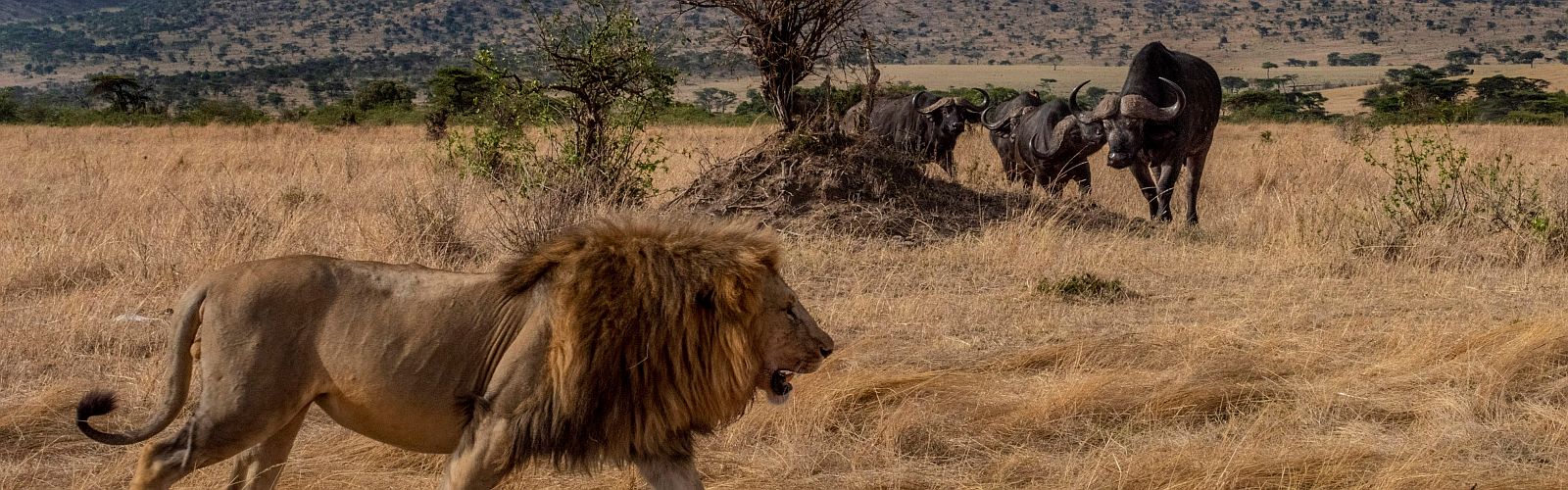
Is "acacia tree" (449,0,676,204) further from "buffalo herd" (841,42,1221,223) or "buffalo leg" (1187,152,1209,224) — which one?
"buffalo leg" (1187,152,1209,224)

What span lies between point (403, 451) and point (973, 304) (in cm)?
365

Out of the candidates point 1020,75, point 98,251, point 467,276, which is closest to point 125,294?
point 98,251

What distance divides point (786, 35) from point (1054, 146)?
405 centimetres

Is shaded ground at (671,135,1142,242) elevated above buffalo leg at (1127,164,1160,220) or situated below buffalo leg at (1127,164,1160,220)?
above

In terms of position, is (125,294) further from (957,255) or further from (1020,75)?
(1020,75)

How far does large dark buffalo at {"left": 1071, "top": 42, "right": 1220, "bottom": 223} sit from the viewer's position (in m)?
12.1

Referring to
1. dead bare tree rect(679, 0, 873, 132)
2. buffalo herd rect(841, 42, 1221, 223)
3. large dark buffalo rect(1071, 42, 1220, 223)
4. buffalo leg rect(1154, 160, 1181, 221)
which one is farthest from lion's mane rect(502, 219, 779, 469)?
buffalo leg rect(1154, 160, 1181, 221)

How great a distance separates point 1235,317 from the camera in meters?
7.43

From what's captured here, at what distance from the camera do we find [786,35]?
1041cm

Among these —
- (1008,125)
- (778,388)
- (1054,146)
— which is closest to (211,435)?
(778,388)

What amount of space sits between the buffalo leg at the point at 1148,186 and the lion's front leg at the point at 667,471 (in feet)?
30.7

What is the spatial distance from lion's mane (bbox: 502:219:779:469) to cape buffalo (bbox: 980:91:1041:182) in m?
10.8

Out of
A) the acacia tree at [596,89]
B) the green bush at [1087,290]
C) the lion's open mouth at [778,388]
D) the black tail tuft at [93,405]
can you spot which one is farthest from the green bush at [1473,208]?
the black tail tuft at [93,405]

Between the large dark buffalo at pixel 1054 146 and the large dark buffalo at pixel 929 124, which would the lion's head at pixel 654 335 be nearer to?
the large dark buffalo at pixel 1054 146
